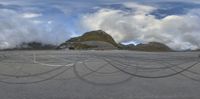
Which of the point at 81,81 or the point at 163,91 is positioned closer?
the point at 163,91

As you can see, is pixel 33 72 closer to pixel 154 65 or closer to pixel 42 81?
pixel 42 81

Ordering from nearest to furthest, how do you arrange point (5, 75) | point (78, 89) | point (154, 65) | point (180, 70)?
point (78, 89) < point (5, 75) < point (180, 70) < point (154, 65)

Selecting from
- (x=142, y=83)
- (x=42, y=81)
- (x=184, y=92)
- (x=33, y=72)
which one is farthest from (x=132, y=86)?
(x=33, y=72)

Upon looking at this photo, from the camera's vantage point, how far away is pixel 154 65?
1025 inches

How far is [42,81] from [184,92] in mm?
6485

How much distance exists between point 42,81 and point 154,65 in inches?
287

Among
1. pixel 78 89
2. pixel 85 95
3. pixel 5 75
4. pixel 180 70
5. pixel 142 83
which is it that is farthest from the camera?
pixel 180 70

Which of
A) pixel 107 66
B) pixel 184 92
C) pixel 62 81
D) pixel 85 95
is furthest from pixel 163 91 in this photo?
pixel 107 66

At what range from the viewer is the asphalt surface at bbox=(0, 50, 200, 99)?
18547 millimetres

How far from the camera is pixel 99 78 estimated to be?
22312 millimetres

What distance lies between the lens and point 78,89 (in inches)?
766

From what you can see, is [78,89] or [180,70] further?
[180,70]

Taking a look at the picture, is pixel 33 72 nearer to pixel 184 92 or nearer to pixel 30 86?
pixel 30 86

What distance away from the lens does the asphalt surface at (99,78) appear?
18547 mm
